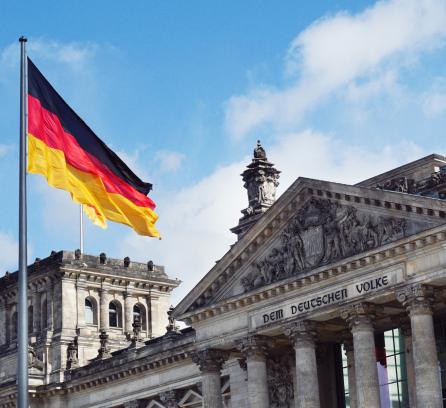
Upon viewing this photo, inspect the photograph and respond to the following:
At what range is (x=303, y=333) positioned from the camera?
49.8 m

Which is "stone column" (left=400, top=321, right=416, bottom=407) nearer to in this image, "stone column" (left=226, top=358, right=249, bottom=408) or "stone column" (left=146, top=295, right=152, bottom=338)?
"stone column" (left=226, top=358, right=249, bottom=408)

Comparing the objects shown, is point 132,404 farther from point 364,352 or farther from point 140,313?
point 364,352

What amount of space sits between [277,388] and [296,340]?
5.96m

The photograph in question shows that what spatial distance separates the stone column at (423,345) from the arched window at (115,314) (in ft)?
126

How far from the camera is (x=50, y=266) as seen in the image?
256 feet

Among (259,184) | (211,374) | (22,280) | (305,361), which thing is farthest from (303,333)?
(22,280)

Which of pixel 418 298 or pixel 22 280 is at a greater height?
pixel 418 298

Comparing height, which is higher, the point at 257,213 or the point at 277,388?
the point at 257,213

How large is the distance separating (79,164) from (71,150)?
1.36ft

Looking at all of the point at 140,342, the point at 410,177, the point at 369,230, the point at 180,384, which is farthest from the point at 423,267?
the point at 140,342

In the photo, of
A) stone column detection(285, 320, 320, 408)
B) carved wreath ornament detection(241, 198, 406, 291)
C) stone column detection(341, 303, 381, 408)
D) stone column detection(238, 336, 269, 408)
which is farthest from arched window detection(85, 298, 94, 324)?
stone column detection(341, 303, 381, 408)

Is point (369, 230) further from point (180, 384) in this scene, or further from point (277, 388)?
point (180, 384)

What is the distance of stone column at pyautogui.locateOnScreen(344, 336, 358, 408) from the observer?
52.2 meters

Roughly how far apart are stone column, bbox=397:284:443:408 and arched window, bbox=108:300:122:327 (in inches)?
1511
